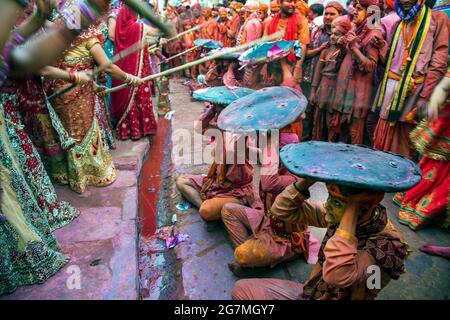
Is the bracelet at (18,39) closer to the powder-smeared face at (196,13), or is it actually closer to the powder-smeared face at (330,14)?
the powder-smeared face at (330,14)

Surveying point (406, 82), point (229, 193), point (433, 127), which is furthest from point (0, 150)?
point (406, 82)

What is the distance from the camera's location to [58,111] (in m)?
3.58

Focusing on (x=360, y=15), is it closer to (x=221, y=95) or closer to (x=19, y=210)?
(x=221, y=95)

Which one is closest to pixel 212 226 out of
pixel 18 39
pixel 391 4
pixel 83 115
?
pixel 83 115

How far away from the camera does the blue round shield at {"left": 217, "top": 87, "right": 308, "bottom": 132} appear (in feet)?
7.51

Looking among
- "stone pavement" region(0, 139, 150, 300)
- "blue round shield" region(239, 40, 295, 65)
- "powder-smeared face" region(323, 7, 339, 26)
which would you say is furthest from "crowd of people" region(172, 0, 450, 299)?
"stone pavement" region(0, 139, 150, 300)

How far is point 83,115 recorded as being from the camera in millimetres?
3725

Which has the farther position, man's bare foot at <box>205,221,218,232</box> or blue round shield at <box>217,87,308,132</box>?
man's bare foot at <box>205,221,218,232</box>

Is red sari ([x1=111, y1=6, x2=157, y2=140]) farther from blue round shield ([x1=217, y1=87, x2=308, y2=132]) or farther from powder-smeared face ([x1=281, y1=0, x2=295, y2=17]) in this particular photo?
blue round shield ([x1=217, y1=87, x2=308, y2=132])

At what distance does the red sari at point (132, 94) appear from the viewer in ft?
17.3

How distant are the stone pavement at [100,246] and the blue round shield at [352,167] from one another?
5.51 feet

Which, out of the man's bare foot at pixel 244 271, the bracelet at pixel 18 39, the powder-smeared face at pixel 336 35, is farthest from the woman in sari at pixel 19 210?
the powder-smeared face at pixel 336 35

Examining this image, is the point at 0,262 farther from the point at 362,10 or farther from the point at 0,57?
the point at 362,10

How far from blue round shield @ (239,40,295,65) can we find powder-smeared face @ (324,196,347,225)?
2934 millimetres
